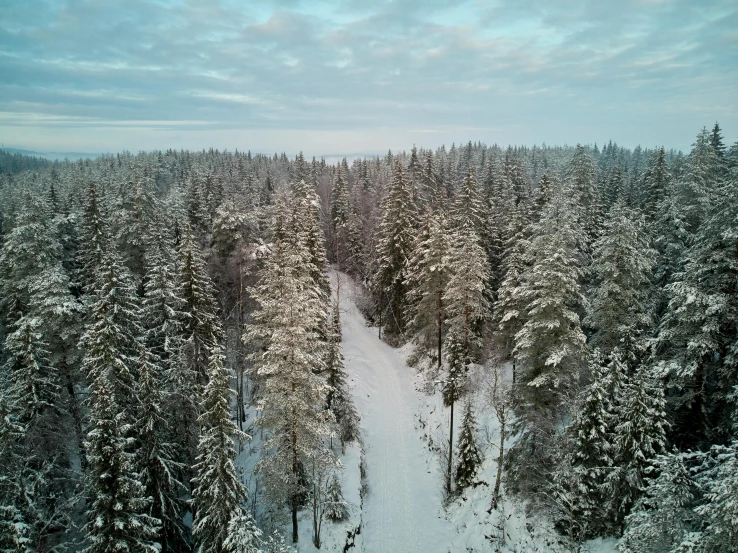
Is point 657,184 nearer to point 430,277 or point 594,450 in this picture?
point 430,277

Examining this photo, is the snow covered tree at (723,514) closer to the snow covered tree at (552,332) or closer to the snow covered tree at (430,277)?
the snow covered tree at (552,332)

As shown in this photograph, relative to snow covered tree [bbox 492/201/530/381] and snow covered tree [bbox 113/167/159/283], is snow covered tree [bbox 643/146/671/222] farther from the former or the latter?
snow covered tree [bbox 113/167/159/283]

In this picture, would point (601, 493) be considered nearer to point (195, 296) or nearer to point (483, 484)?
point (483, 484)

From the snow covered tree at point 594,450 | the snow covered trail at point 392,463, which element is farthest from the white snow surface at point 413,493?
the snow covered tree at point 594,450

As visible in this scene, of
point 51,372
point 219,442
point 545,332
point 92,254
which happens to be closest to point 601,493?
point 545,332

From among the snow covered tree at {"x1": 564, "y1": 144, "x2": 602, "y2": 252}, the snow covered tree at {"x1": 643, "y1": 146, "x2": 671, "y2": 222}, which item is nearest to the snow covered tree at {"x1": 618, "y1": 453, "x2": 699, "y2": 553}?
the snow covered tree at {"x1": 564, "y1": 144, "x2": 602, "y2": 252}

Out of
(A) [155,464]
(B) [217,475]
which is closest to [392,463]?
(B) [217,475]

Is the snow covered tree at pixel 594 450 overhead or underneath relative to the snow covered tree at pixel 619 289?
underneath
